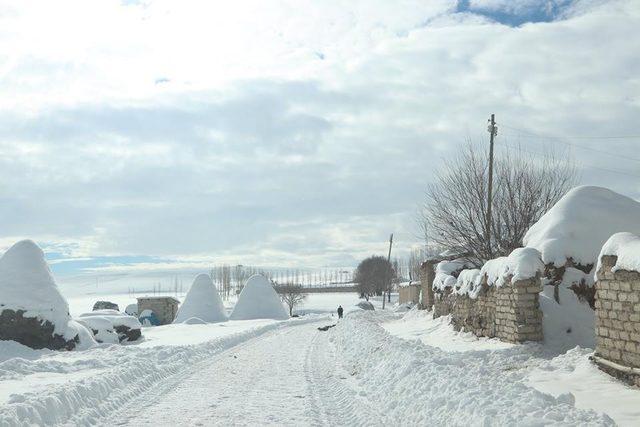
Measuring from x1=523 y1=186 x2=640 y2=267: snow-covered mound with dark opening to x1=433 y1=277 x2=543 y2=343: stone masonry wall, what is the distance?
140cm

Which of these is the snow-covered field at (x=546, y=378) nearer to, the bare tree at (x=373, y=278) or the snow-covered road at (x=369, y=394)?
the snow-covered road at (x=369, y=394)

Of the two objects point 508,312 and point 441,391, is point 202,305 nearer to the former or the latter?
point 508,312

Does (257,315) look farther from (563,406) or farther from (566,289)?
(563,406)

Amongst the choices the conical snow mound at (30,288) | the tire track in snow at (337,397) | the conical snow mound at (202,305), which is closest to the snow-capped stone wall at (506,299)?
the tire track in snow at (337,397)

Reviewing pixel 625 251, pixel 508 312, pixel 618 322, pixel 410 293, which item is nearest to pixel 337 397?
pixel 618 322

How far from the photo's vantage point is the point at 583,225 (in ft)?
47.1

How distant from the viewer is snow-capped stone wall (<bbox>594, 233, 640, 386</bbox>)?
332 inches

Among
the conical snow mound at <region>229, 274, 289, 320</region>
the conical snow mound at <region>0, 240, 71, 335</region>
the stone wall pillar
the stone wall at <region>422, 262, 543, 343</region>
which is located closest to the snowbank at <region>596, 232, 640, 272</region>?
the stone wall at <region>422, 262, 543, 343</region>

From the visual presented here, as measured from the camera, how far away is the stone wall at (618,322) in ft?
27.6

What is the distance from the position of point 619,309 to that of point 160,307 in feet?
115

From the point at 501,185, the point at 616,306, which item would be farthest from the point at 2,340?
the point at 501,185

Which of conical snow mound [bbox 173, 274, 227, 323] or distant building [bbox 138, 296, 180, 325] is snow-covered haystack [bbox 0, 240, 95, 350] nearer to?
conical snow mound [bbox 173, 274, 227, 323]

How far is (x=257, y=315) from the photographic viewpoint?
41594 millimetres

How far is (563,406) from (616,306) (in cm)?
356
